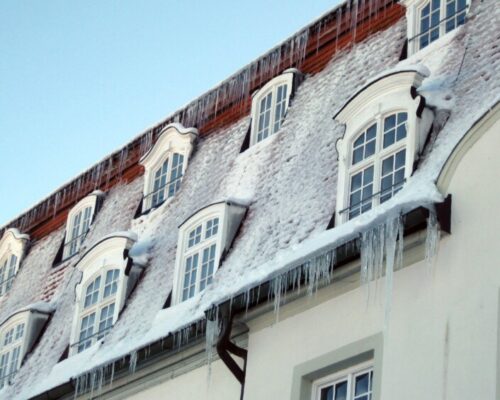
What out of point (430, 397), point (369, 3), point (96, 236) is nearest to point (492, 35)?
point (369, 3)

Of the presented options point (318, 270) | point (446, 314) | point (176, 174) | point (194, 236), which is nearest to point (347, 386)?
point (318, 270)

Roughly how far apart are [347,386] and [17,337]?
346 inches

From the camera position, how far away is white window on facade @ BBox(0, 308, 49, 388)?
2255 centimetres

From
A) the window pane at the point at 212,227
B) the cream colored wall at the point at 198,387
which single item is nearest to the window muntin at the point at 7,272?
the window pane at the point at 212,227

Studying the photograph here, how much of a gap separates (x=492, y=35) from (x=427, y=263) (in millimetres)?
3262

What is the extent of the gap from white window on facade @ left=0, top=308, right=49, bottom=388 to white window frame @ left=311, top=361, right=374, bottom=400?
25.3 ft

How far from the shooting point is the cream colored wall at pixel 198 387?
17.3 m

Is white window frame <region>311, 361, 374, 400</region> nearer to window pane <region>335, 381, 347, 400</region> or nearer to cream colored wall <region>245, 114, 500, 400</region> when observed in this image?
window pane <region>335, 381, 347, 400</region>

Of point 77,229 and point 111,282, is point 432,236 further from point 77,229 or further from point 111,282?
point 77,229

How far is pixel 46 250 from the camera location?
81.7 feet

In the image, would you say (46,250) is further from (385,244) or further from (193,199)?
(385,244)

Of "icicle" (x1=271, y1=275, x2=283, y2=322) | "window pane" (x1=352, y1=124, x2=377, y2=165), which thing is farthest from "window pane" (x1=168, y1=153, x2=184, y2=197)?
"icicle" (x1=271, y1=275, x2=283, y2=322)

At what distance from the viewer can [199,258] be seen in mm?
19375

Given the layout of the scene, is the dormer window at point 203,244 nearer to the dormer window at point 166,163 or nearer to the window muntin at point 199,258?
the window muntin at point 199,258
